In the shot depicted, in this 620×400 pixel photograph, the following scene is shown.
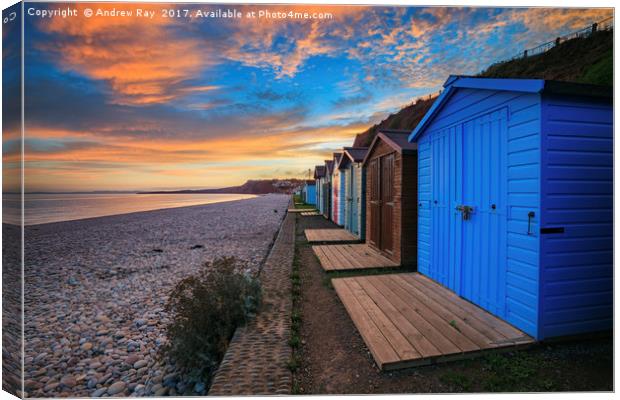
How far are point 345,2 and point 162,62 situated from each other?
179 cm

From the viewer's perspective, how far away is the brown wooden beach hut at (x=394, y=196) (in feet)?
19.7

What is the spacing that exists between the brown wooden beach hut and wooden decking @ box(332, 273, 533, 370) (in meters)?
1.53

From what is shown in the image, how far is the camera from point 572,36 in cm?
280

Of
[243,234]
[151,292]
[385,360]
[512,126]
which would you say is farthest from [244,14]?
[243,234]

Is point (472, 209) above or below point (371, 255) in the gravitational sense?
above

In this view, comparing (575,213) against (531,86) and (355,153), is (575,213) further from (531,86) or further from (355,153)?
(355,153)

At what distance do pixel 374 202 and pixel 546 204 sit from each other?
17.2ft

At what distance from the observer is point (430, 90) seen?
12.3ft

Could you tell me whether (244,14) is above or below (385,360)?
above

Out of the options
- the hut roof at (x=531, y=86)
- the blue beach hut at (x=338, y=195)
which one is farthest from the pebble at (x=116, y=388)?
the blue beach hut at (x=338, y=195)

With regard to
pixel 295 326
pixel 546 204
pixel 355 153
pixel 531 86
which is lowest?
pixel 295 326

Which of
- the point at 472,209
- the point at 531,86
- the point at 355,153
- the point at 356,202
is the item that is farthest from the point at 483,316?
the point at 355,153

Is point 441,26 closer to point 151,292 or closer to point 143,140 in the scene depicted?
point 143,140

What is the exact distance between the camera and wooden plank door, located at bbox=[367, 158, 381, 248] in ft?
25.3
